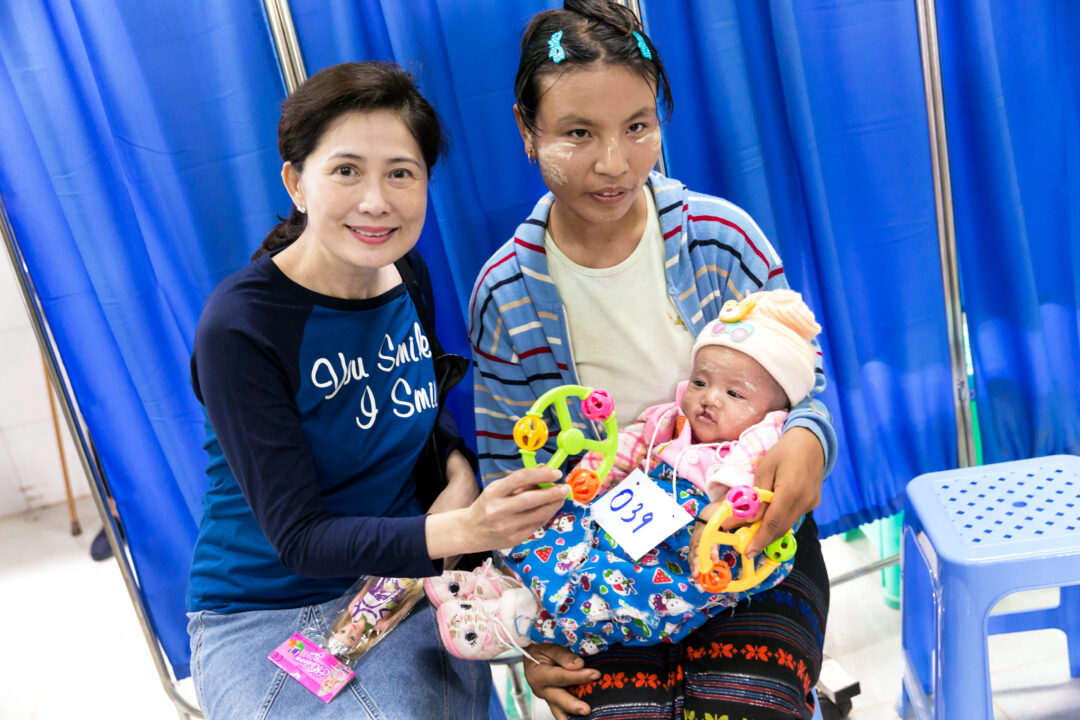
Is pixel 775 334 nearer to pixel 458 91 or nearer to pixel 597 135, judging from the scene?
pixel 597 135

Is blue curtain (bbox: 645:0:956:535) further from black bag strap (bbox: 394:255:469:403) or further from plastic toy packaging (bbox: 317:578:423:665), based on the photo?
plastic toy packaging (bbox: 317:578:423:665)

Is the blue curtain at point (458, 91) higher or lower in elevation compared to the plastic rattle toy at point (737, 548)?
higher

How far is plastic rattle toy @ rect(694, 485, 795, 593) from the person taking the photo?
140cm

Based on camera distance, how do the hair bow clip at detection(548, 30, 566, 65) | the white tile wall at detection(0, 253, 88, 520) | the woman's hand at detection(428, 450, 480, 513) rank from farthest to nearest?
the white tile wall at detection(0, 253, 88, 520) → the woman's hand at detection(428, 450, 480, 513) → the hair bow clip at detection(548, 30, 566, 65)

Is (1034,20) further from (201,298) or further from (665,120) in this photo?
(201,298)

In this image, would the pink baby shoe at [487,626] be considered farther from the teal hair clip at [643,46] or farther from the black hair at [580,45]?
the teal hair clip at [643,46]

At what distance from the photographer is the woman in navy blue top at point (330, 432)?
A: 146cm

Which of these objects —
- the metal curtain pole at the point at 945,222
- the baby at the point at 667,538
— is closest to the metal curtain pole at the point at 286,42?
the baby at the point at 667,538

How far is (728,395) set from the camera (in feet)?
5.38

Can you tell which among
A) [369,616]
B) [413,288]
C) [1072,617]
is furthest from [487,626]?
[1072,617]

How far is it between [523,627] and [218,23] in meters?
1.46

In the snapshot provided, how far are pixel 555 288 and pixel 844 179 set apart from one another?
3.21 feet

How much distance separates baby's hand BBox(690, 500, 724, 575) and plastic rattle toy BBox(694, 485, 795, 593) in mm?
12

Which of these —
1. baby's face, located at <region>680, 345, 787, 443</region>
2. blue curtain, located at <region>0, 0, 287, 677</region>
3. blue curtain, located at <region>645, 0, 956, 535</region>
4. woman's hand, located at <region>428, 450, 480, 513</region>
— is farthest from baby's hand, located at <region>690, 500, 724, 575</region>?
blue curtain, located at <region>0, 0, 287, 677</region>
